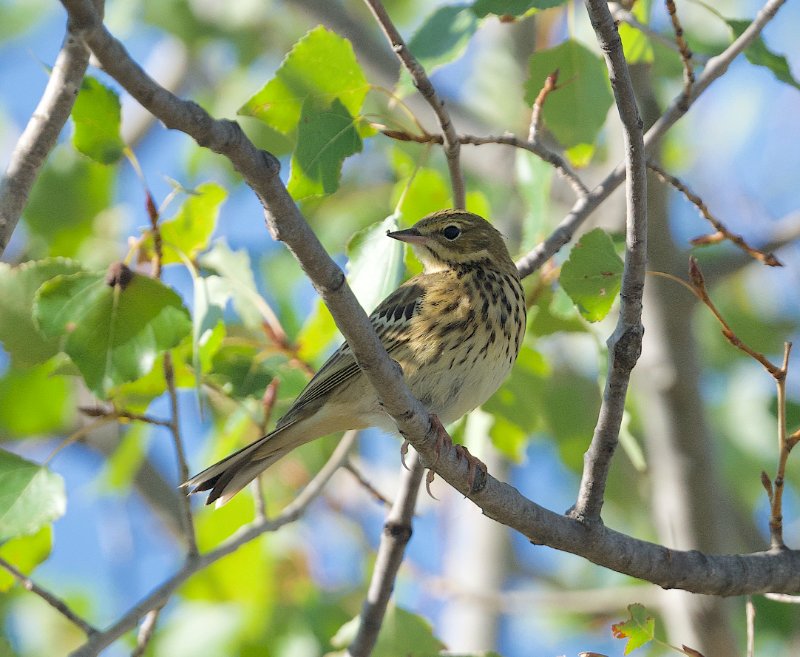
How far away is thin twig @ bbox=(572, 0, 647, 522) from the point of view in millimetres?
2846

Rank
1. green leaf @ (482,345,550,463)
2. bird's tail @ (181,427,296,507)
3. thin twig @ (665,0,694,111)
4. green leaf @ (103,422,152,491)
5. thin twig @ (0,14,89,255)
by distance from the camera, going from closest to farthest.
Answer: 1. thin twig @ (0,14,89,255)
2. thin twig @ (665,0,694,111)
3. bird's tail @ (181,427,296,507)
4. green leaf @ (482,345,550,463)
5. green leaf @ (103,422,152,491)

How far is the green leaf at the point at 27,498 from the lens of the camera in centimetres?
357

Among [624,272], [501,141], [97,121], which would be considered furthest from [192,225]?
[624,272]

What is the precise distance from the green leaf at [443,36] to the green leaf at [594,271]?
0.91 m

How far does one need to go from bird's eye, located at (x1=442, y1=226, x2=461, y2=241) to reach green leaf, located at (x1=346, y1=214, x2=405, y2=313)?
1220 millimetres

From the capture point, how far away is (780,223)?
6164 mm

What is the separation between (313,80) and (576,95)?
113 cm

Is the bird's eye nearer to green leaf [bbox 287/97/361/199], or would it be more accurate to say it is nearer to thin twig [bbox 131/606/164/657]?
green leaf [bbox 287/97/361/199]

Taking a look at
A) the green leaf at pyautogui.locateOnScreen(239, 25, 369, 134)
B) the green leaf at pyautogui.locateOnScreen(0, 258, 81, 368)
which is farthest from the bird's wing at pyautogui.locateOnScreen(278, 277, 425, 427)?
the green leaf at pyautogui.locateOnScreen(0, 258, 81, 368)

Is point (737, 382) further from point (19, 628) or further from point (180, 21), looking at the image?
point (19, 628)

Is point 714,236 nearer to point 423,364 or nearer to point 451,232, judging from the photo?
point 423,364

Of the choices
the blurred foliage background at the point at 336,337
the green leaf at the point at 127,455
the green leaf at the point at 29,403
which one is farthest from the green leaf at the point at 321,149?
the green leaf at the point at 29,403

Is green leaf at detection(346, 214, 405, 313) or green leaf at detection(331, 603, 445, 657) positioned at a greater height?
green leaf at detection(346, 214, 405, 313)

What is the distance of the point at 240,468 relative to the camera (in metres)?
4.38
